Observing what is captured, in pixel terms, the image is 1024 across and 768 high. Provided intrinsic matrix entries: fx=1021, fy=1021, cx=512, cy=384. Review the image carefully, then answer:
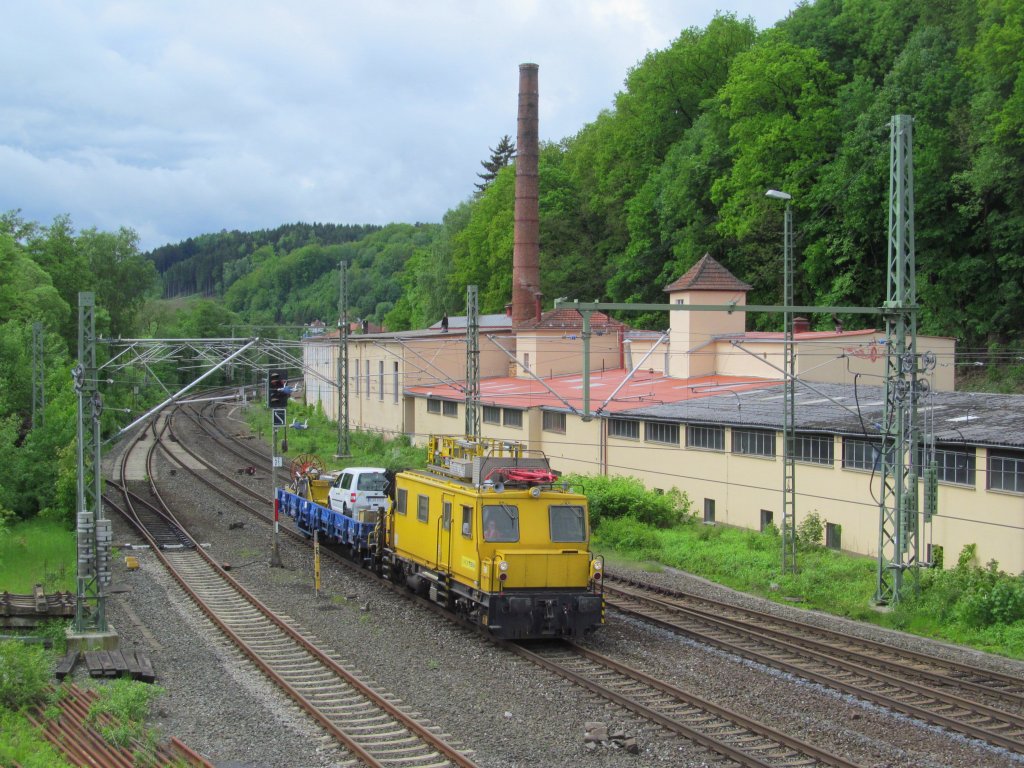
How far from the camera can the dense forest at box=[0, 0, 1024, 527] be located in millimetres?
40250

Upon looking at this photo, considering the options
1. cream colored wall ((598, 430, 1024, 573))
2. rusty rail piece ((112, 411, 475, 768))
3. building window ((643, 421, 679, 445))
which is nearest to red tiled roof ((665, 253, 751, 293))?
cream colored wall ((598, 430, 1024, 573))

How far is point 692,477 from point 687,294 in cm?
1453

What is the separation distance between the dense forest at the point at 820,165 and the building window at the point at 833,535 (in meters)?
21.0

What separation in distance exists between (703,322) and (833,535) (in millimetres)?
17552

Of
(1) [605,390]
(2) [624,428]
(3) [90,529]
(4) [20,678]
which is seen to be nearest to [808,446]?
(2) [624,428]

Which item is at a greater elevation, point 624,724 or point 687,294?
point 687,294

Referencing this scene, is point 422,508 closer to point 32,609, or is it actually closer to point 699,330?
point 32,609

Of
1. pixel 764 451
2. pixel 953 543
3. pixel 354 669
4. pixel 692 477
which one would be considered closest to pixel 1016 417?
pixel 953 543

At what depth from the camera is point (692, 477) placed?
3094 centimetres

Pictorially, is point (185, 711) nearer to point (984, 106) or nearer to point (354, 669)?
point (354, 669)

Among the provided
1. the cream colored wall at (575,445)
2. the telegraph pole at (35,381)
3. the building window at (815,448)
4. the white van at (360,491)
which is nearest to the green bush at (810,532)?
the building window at (815,448)

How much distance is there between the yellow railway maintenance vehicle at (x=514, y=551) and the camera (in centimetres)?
1653

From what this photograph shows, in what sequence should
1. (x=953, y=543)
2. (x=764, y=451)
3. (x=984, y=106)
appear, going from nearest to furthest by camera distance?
(x=953, y=543), (x=764, y=451), (x=984, y=106)

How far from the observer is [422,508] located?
1933 centimetres
